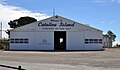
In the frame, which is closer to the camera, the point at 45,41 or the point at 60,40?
the point at 45,41

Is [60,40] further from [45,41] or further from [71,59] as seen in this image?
[71,59]

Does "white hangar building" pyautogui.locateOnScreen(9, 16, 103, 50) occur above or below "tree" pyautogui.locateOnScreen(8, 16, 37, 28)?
below

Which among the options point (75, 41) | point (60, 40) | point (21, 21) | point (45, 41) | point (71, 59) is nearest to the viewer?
point (71, 59)

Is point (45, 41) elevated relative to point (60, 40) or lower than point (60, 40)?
lower

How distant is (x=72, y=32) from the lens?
6009cm

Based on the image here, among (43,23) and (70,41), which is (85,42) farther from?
(43,23)

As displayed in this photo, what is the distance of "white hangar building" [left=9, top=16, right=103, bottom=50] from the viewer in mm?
59500

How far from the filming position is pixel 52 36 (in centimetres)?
5988

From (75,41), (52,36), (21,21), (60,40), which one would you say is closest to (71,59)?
(75,41)

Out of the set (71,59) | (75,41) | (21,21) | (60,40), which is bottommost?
(71,59)

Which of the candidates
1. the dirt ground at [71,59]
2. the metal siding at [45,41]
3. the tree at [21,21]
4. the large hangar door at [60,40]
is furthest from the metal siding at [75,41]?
the tree at [21,21]

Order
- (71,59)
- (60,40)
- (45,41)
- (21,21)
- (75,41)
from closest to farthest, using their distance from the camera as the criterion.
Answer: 1. (71,59)
2. (75,41)
3. (45,41)
4. (60,40)
5. (21,21)

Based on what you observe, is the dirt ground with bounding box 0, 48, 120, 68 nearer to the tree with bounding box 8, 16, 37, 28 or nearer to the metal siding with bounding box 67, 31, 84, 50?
the metal siding with bounding box 67, 31, 84, 50

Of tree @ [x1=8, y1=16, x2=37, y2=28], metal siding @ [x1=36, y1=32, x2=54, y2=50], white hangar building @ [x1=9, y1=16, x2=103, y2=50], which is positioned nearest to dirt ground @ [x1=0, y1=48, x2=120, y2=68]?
metal siding @ [x1=36, y1=32, x2=54, y2=50]
